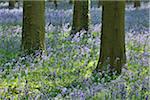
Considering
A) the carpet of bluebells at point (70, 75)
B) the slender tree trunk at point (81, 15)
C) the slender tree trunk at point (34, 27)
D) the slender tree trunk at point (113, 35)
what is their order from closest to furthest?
the carpet of bluebells at point (70, 75), the slender tree trunk at point (113, 35), the slender tree trunk at point (34, 27), the slender tree trunk at point (81, 15)

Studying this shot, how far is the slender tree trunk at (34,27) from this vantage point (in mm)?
9445

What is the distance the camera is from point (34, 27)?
948 centimetres

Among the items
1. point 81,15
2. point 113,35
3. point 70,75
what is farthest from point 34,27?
point 81,15

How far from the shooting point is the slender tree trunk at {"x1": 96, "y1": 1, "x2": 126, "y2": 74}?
24.3 ft

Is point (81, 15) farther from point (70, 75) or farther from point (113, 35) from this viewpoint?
point (70, 75)

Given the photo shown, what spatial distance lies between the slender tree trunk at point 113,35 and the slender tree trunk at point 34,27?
7.79ft

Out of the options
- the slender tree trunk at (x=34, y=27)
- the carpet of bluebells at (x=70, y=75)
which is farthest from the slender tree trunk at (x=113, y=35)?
the slender tree trunk at (x=34, y=27)

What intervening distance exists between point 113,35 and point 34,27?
2647 mm

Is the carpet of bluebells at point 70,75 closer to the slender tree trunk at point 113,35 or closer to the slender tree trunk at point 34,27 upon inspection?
the slender tree trunk at point 113,35

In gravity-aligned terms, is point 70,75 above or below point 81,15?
below

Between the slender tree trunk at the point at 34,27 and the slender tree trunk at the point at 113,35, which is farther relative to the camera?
the slender tree trunk at the point at 34,27

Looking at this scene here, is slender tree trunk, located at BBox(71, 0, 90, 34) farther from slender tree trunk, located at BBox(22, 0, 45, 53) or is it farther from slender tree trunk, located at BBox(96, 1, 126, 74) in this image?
slender tree trunk, located at BBox(96, 1, 126, 74)

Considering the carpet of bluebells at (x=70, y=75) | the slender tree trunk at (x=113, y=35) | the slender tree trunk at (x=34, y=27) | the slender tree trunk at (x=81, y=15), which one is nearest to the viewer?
the carpet of bluebells at (x=70, y=75)

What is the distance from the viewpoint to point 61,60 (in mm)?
8133
